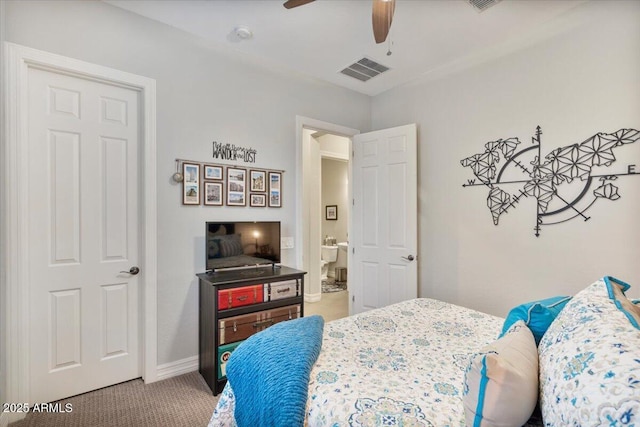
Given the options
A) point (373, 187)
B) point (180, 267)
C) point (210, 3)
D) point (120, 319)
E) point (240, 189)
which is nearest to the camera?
point (210, 3)

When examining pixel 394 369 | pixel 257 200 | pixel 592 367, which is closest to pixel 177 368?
pixel 257 200

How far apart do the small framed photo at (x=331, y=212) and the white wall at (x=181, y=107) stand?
339 cm

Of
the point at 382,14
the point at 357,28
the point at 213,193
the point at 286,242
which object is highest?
the point at 357,28

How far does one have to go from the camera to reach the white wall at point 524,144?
2.16 m

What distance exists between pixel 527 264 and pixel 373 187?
1.66 meters

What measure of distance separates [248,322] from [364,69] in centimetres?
269

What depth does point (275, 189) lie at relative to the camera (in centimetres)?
312

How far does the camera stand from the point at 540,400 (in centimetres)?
93

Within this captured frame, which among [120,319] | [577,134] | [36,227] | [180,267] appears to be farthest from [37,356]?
[577,134]

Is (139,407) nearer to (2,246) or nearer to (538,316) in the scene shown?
(2,246)

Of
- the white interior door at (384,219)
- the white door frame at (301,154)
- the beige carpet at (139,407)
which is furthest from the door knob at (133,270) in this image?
the white interior door at (384,219)

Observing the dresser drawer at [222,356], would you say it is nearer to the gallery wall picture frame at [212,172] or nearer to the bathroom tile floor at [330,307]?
the gallery wall picture frame at [212,172]

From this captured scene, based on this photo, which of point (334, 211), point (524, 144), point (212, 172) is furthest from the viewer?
point (334, 211)

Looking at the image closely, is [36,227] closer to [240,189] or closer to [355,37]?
[240,189]
